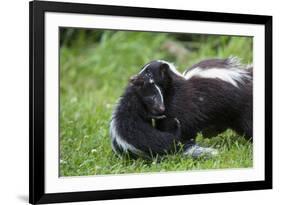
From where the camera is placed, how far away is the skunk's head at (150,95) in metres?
4.16

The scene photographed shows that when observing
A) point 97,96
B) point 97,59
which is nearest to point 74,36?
point 97,59

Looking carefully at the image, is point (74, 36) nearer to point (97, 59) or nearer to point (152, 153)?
point (97, 59)

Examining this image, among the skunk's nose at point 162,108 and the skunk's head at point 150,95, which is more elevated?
the skunk's head at point 150,95

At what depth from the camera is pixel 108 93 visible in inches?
220

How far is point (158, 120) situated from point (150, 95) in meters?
0.16

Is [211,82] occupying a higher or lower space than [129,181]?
higher

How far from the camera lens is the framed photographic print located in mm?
3762

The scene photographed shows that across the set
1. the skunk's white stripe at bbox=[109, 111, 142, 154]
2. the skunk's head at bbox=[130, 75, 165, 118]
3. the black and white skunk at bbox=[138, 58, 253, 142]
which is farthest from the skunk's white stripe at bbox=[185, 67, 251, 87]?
the skunk's white stripe at bbox=[109, 111, 142, 154]

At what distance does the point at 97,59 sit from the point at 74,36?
30cm

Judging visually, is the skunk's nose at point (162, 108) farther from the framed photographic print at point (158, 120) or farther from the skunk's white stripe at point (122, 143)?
the skunk's white stripe at point (122, 143)

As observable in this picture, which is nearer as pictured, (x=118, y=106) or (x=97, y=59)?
(x=118, y=106)

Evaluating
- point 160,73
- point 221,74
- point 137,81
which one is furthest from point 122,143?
point 221,74

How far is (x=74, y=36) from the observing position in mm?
5906

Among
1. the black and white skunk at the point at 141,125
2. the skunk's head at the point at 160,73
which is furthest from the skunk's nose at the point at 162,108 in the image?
the skunk's head at the point at 160,73
